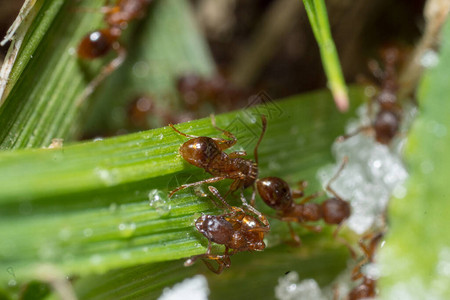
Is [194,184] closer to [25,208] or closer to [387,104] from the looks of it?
[25,208]

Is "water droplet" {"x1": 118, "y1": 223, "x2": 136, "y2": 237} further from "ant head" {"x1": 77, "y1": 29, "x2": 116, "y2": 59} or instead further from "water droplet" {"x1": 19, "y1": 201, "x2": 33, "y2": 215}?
"ant head" {"x1": 77, "y1": 29, "x2": 116, "y2": 59}

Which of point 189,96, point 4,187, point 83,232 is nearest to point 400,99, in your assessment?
point 189,96

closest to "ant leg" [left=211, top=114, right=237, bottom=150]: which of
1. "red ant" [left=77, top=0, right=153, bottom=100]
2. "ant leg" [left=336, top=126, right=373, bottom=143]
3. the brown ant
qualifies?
the brown ant

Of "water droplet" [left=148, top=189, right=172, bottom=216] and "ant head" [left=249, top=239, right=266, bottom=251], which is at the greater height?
"water droplet" [left=148, top=189, right=172, bottom=216]

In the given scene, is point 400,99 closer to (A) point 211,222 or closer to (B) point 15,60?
(A) point 211,222

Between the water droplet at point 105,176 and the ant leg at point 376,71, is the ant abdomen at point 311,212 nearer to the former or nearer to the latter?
the water droplet at point 105,176

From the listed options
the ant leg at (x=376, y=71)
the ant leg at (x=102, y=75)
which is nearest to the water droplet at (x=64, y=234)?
the ant leg at (x=102, y=75)
